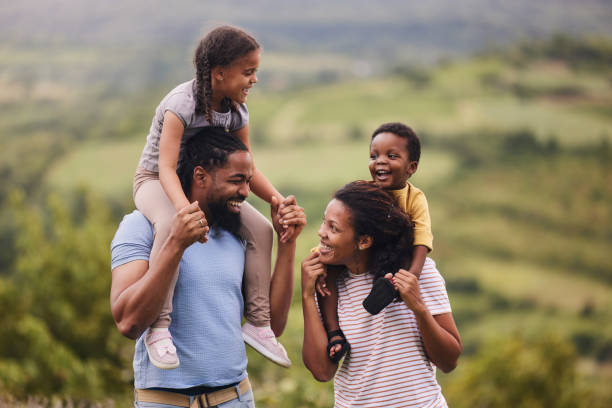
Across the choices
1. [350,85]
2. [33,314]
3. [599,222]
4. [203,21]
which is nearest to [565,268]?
[599,222]

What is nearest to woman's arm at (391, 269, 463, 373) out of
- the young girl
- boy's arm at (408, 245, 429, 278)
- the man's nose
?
boy's arm at (408, 245, 429, 278)

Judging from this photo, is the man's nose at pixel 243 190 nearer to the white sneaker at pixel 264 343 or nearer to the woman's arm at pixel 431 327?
the white sneaker at pixel 264 343

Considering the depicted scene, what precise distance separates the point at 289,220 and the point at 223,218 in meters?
0.30

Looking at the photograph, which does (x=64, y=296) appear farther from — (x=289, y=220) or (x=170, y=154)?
(x=289, y=220)

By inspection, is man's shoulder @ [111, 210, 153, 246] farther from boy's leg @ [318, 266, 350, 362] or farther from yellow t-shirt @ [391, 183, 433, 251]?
yellow t-shirt @ [391, 183, 433, 251]

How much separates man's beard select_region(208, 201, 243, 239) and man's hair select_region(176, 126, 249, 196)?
0.54 ft

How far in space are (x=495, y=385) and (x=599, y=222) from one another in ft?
142

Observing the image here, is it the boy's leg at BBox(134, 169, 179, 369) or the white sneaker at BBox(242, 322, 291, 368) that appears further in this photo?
the white sneaker at BBox(242, 322, 291, 368)

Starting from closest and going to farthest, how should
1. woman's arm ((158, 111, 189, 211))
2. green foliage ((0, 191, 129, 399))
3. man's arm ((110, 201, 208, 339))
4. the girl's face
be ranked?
man's arm ((110, 201, 208, 339)), woman's arm ((158, 111, 189, 211)), the girl's face, green foliage ((0, 191, 129, 399))

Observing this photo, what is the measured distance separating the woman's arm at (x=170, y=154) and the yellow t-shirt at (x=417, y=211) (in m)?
0.96

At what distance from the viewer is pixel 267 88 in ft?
177

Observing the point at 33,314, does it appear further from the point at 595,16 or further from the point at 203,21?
the point at 595,16

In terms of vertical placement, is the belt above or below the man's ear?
below

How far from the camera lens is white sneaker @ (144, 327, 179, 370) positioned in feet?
8.23
